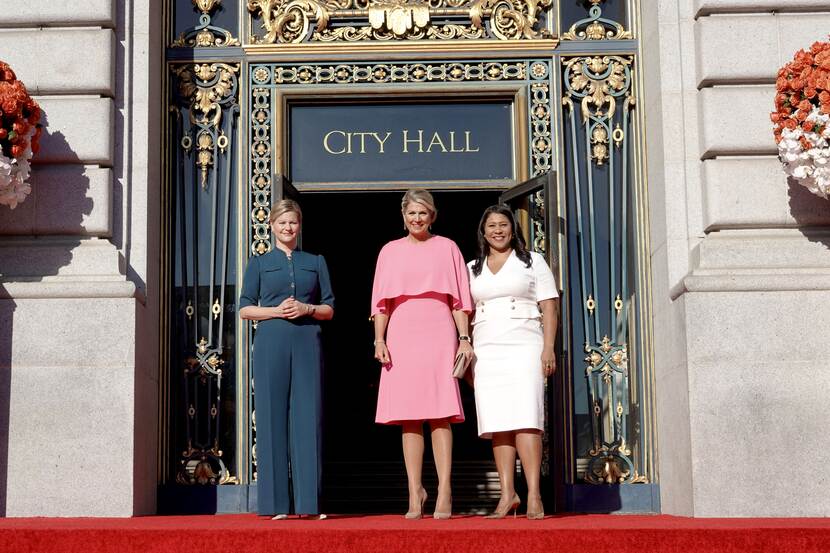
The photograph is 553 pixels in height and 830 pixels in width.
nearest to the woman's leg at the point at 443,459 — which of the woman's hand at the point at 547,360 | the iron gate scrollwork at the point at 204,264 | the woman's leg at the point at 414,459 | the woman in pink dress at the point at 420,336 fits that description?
the woman in pink dress at the point at 420,336

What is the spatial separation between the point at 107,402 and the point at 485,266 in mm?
2903

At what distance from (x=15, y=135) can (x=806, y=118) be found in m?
5.53

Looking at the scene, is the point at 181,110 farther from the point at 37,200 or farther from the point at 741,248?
the point at 741,248

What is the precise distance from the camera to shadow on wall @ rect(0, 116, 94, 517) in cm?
1056

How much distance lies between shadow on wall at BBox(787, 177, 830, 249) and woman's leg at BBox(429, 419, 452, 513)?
3.11 metres

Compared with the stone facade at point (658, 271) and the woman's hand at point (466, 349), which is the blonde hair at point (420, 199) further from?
the stone facade at point (658, 271)

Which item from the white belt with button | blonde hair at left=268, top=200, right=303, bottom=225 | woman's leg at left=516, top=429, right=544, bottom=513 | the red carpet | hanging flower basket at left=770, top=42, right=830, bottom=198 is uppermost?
hanging flower basket at left=770, top=42, right=830, bottom=198

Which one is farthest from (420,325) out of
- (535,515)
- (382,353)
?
(535,515)

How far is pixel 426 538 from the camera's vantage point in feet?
26.6

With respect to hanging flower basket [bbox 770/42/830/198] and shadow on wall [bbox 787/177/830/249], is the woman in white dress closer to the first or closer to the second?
hanging flower basket [bbox 770/42/830/198]

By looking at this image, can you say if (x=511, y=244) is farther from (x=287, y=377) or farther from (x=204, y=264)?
(x=204, y=264)

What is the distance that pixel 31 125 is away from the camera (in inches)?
410

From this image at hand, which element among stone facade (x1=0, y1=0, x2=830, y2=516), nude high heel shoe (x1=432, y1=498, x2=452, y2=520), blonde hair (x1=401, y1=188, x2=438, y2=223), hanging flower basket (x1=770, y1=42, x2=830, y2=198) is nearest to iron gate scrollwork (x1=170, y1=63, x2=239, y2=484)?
stone facade (x1=0, y1=0, x2=830, y2=516)

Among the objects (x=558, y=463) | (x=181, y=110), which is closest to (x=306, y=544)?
(x=558, y=463)
